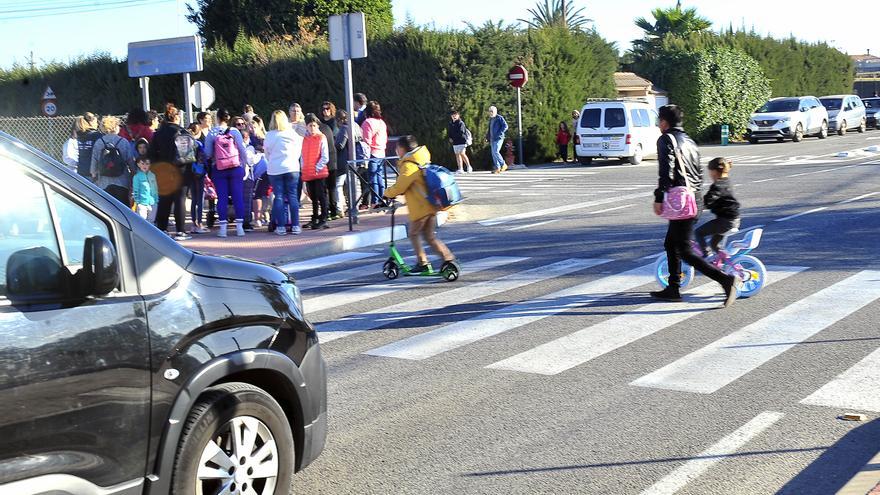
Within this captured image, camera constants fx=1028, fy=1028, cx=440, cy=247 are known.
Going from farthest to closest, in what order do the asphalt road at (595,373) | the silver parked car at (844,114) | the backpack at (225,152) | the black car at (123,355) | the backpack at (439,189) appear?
the silver parked car at (844,114), the backpack at (225,152), the backpack at (439,189), the asphalt road at (595,373), the black car at (123,355)

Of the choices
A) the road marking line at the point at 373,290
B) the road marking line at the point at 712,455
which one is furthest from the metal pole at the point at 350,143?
the road marking line at the point at 712,455

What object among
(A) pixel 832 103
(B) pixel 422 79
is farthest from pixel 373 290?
(A) pixel 832 103

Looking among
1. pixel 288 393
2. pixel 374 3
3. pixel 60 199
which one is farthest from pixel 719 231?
pixel 374 3

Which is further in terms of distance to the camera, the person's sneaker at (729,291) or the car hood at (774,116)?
the car hood at (774,116)

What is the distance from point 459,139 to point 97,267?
2442 cm

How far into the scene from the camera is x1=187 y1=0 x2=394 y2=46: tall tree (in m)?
44.0

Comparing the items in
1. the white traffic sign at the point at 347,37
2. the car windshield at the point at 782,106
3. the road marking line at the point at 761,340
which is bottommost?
the road marking line at the point at 761,340

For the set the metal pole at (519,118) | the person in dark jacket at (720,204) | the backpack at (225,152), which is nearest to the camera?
the person in dark jacket at (720,204)

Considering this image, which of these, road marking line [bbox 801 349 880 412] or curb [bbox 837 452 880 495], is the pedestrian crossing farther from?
curb [bbox 837 452 880 495]

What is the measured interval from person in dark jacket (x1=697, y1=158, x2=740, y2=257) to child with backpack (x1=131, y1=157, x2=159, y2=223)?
297 inches

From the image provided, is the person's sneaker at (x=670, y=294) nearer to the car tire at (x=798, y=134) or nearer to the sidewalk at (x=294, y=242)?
the sidewalk at (x=294, y=242)

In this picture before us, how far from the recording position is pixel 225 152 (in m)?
14.5

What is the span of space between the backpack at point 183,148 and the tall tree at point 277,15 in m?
28.4

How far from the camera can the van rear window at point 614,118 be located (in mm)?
28750
